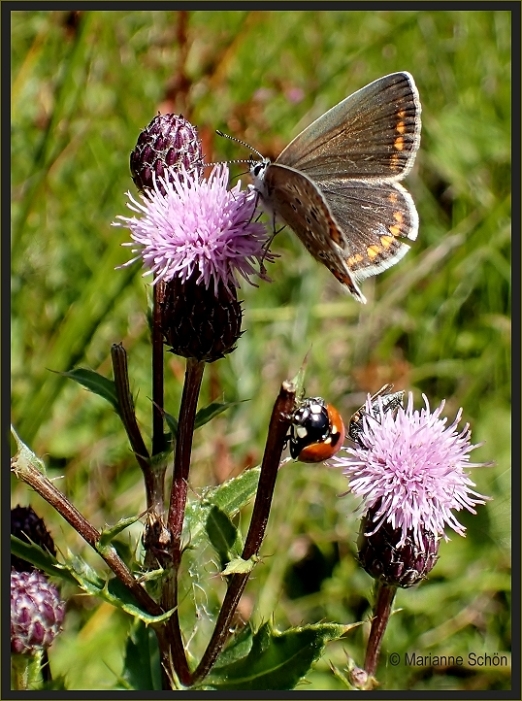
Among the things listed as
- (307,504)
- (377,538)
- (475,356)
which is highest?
(475,356)

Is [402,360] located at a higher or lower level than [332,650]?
higher

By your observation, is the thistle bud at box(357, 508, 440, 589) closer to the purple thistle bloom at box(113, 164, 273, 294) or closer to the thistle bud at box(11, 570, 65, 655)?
the purple thistle bloom at box(113, 164, 273, 294)

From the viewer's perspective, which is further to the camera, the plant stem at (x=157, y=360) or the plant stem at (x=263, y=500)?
the plant stem at (x=157, y=360)

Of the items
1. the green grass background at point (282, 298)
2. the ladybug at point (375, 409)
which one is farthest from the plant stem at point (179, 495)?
the green grass background at point (282, 298)

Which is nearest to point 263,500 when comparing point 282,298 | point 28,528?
point 28,528

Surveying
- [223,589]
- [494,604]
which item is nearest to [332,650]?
[223,589]

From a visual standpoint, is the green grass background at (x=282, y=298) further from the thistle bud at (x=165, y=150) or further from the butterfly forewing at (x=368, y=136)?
the thistle bud at (x=165, y=150)

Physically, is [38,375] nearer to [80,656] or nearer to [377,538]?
[80,656]

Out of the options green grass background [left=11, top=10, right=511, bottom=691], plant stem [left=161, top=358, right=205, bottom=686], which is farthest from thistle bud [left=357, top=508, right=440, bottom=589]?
green grass background [left=11, top=10, right=511, bottom=691]
